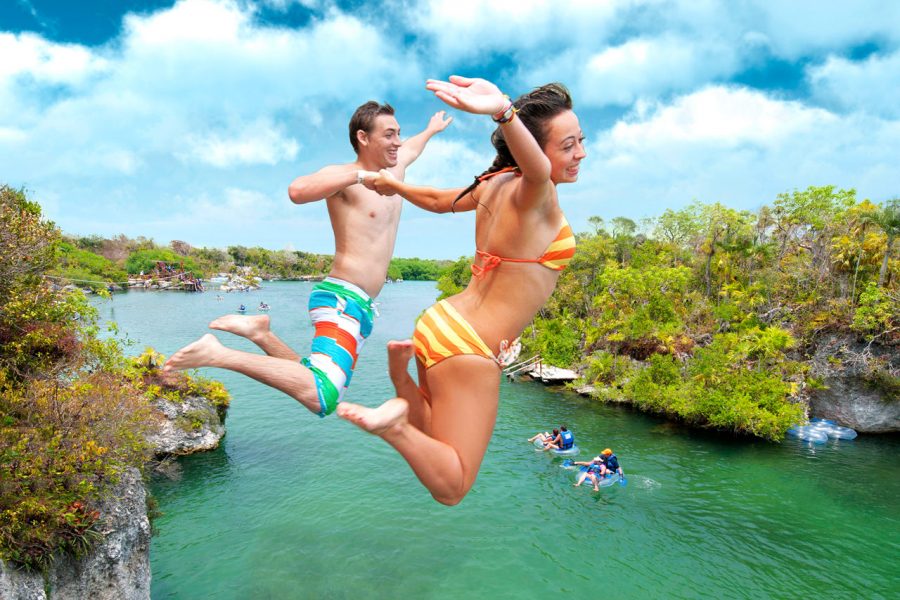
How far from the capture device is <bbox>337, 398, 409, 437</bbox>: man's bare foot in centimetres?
186

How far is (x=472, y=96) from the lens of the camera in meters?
1.70

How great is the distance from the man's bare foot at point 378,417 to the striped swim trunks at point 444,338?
289 millimetres

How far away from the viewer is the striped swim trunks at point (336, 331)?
101 inches

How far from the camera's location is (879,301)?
19.4 meters

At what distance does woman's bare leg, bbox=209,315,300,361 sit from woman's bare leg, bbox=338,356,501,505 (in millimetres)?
837

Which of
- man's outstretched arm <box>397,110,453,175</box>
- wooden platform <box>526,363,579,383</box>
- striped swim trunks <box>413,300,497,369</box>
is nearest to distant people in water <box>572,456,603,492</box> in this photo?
wooden platform <box>526,363,579,383</box>

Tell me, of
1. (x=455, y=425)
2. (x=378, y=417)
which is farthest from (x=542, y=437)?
(x=378, y=417)

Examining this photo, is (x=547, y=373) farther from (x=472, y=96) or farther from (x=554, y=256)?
(x=472, y=96)

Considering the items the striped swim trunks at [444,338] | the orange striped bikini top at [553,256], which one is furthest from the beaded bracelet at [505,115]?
the striped swim trunks at [444,338]

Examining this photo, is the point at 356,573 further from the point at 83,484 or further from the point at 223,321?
the point at 223,321

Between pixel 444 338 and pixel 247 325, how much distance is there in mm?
1092

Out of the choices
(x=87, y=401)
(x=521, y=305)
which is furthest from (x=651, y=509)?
(x=521, y=305)

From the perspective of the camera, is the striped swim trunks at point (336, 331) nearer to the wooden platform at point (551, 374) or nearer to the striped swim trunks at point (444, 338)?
the striped swim trunks at point (444, 338)

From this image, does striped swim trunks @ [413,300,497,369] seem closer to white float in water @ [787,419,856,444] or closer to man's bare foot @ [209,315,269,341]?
man's bare foot @ [209,315,269,341]
